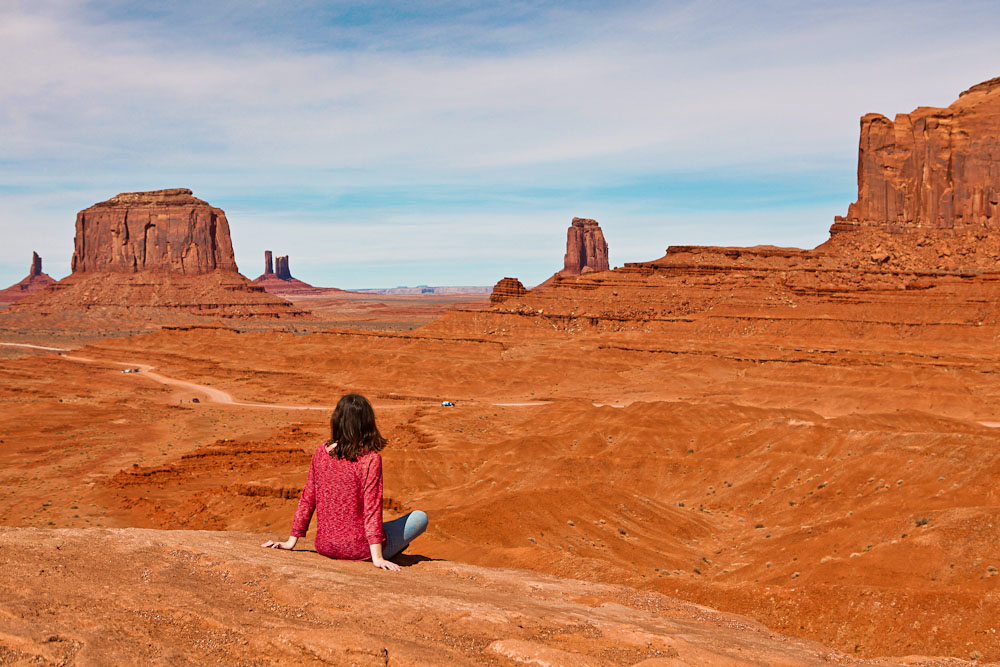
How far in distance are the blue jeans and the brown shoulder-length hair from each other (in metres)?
1.42

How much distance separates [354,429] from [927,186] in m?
123

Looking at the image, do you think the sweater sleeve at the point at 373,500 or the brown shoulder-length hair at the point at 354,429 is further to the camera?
the sweater sleeve at the point at 373,500

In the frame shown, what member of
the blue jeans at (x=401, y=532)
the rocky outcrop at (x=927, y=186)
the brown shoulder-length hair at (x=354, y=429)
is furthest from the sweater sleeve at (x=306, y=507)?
the rocky outcrop at (x=927, y=186)

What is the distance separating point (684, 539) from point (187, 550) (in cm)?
1722

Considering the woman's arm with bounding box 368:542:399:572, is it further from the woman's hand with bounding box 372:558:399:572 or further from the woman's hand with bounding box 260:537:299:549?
the woman's hand with bounding box 260:537:299:549

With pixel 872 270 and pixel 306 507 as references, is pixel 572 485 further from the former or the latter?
pixel 872 270

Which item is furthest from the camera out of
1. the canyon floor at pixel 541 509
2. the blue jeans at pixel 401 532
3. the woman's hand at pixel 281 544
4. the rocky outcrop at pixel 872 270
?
the rocky outcrop at pixel 872 270

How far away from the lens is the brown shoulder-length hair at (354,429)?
809 cm

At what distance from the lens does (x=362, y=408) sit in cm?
813

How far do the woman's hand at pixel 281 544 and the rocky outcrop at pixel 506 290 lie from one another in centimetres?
9800

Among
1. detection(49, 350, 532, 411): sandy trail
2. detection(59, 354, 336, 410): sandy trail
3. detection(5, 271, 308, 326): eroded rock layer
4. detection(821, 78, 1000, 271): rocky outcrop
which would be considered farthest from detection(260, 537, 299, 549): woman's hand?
detection(5, 271, 308, 326): eroded rock layer

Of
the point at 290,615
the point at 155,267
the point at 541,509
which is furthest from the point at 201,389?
the point at 155,267

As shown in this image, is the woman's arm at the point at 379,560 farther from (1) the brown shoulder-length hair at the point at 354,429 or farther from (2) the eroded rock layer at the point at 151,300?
(2) the eroded rock layer at the point at 151,300

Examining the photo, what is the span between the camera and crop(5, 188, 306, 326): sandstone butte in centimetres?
16475
